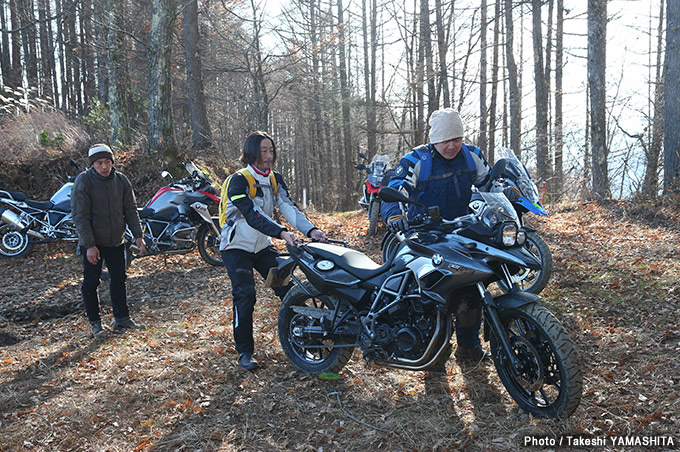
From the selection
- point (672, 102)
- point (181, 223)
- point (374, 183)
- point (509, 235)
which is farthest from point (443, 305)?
point (672, 102)

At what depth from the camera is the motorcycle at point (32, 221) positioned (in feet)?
27.8

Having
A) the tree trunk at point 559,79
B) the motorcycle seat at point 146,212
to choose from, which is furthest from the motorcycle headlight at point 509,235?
the tree trunk at point 559,79

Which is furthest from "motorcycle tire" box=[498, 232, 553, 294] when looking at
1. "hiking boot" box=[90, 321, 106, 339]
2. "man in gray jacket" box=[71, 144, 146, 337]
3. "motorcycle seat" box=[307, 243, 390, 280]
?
"hiking boot" box=[90, 321, 106, 339]

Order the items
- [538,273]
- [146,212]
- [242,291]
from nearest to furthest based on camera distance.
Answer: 1. [242,291]
2. [538,273]
3. [146,212]

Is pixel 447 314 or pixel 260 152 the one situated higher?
pixel 260 152

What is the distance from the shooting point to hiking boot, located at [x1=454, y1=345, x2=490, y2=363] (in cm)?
405

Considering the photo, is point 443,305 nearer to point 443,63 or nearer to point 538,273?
point 538,273

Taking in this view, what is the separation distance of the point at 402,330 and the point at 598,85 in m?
10.9

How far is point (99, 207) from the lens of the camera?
5.15 m

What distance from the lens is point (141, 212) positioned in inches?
316

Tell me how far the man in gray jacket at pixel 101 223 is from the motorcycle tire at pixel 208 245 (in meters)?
2.57

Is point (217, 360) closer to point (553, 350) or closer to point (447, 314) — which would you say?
point (447, 314)

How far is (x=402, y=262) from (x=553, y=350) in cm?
109

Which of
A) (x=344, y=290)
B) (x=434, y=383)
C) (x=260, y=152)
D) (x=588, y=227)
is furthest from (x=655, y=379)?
(x=588, y=227)
